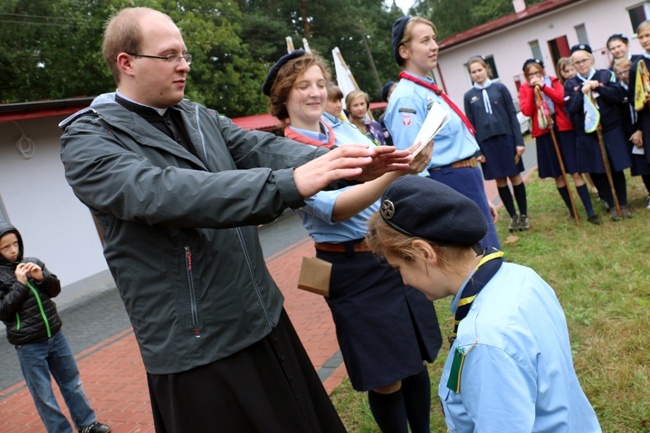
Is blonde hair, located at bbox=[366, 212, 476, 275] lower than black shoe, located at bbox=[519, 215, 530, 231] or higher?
higher

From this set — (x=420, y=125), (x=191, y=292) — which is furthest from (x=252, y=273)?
(x=420, y=125)

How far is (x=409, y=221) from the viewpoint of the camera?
1.75 metres

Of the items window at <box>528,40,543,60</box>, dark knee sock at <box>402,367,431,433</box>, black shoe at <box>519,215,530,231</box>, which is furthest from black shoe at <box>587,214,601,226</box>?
window at <box>528,40,543,60</box>

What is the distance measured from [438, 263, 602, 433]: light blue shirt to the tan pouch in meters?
1.13

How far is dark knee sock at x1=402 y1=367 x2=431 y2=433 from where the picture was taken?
3.02 meters

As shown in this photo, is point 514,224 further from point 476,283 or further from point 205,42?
point 205,42

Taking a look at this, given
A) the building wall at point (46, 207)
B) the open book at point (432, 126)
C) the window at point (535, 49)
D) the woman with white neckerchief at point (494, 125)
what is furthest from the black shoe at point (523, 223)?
the window at point (535, 49)

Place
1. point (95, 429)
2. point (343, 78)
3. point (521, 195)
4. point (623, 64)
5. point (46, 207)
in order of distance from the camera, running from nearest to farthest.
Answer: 1. point (95, 429)
2. point (623, 64)
3. point (521, 195)
4. point (343, 78)
5. point (46, 207)

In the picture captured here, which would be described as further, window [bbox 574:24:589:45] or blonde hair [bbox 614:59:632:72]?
window [bbox 574:24:589:45]

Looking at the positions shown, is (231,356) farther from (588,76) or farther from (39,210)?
(39,210)

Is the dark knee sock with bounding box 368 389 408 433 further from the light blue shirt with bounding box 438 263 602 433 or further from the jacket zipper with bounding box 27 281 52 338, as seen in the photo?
the jacket zipper with bounding box 27 281 52 338

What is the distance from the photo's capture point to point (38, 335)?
4.39m

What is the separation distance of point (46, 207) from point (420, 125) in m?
11.1

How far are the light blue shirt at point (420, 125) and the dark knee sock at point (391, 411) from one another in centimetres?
150
